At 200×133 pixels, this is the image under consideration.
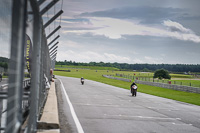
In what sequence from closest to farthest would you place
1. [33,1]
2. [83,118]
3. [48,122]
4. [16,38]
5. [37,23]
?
[16,38] → [33,1] → [37,23] → [48,122] → [83,118]

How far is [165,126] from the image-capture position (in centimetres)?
Answer: 1039

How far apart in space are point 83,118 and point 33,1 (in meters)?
7.44

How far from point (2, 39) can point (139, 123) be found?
814 cm

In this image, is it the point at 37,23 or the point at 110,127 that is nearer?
the point at 37,23

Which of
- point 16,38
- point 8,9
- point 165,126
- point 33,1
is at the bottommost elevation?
point 165,126

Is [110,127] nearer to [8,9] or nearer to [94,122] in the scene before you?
[94,122]

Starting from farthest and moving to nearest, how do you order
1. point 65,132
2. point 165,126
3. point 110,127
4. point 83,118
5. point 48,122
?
point 83,118 < point 165,126 < point 110,127 < point 65,132 < point 48,122

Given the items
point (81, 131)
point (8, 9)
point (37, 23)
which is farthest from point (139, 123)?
point (8, 9)

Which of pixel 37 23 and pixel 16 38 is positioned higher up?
pixel 37 23

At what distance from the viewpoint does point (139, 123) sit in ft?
35.0

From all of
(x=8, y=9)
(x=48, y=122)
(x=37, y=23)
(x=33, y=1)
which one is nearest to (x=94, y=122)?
(x=48, y=122)

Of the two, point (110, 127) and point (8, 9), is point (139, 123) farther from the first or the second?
point (8, 9)

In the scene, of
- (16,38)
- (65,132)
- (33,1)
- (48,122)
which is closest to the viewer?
(16,38)

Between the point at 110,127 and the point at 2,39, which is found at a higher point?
the point at 2,39
